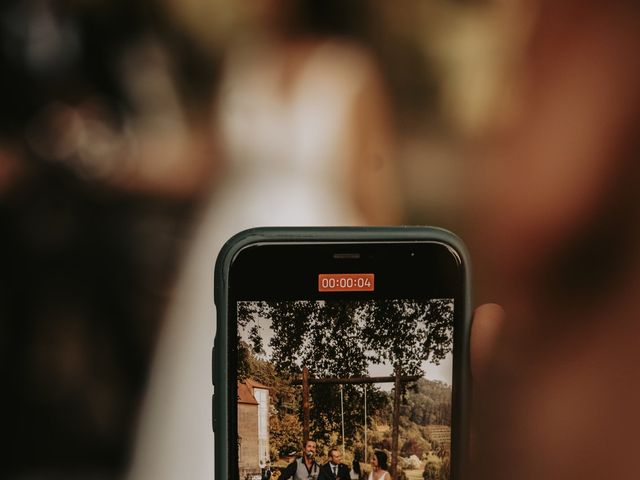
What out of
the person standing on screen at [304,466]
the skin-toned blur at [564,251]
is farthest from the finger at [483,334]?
the person standing on screen at [304,466]

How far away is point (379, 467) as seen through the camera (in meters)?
0.37

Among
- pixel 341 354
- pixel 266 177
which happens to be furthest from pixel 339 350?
pixel 266 177

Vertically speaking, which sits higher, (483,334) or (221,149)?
(221,149)

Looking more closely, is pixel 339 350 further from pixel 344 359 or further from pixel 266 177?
pixel 266 177

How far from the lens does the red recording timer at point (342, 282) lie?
1.24 ft

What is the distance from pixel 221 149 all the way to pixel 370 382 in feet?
0.54

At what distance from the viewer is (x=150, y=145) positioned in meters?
0.37

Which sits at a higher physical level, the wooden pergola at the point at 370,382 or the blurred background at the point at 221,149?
the blurred background at the point at 221,149

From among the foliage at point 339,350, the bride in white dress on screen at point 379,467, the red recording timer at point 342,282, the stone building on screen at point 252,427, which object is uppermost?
the red recording timer at point 342,282

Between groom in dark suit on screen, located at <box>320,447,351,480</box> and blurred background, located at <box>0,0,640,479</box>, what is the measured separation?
0.10 meters

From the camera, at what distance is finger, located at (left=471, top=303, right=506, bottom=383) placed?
1.29 ft

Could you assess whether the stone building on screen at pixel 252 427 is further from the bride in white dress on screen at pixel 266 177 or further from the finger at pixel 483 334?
the finger at pixel 483 334

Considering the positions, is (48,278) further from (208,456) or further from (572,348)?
(572,348)

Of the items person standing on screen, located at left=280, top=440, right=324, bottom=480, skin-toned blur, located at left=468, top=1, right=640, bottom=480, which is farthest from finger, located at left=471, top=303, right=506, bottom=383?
person standing on screen, located at left=280, top=440, right=324, bottom=480
